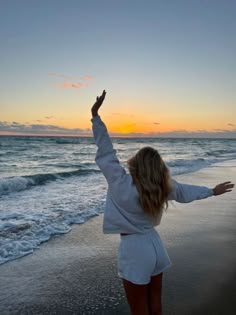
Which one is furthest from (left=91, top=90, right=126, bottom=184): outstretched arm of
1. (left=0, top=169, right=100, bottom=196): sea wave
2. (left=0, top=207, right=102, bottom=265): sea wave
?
(left=0, top=169, right=100, bottom=196): sea wave

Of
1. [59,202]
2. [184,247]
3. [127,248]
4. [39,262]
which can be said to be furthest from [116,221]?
[59,202]

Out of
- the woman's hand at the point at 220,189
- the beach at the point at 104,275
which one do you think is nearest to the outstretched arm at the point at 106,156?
the woman's hand at the point at 220,189

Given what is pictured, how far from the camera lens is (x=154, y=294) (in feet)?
8.54

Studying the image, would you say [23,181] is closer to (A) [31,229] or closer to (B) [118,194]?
(A) [31,229]

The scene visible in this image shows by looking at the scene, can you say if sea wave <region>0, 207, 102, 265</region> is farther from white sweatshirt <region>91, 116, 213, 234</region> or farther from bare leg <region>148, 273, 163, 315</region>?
white sweatshirt <region>91, 116, 213, 234</region>

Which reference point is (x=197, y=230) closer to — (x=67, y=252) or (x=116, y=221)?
(x=67, y=252)

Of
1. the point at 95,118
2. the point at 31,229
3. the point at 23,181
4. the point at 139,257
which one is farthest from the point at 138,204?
the point at 23,181

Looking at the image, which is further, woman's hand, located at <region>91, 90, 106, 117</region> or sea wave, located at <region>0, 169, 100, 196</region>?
sea wave, located at <region>0, 169, 100, 196</region>

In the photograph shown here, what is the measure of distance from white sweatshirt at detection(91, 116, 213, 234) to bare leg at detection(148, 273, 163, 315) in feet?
1.31

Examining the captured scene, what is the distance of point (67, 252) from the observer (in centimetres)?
600

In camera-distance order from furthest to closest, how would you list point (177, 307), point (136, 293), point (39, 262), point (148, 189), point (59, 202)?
point (59, 202)
point (39, 262)
point (177, 307)
point (136, 293)
point (148, 189)

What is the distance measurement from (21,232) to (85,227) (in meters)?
1.34

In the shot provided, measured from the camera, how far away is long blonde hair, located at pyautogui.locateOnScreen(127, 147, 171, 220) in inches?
92.6

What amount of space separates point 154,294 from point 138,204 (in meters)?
0.73
